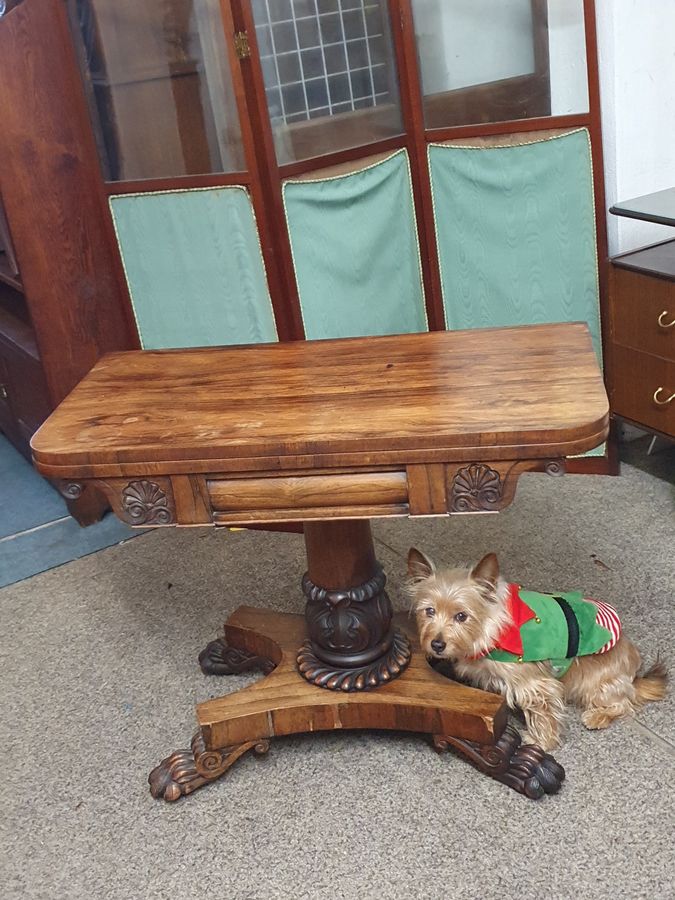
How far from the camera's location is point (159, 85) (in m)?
2.68

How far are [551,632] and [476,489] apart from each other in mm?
454

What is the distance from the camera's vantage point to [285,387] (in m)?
1.97

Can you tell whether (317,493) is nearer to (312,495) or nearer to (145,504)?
(312,495)

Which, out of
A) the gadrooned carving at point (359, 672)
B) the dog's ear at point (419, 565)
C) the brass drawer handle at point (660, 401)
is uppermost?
the dog's ear at point (419, 565)

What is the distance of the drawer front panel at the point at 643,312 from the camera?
2.68 meters

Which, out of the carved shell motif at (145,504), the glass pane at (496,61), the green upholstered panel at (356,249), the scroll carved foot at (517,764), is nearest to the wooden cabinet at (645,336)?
the glass pane at (496,61)

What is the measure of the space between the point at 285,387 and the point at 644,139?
158 cm

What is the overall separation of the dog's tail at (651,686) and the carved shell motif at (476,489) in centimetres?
66

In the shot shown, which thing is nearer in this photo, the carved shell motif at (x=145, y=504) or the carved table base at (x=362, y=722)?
the carved shell motif at (x=145, y=504)

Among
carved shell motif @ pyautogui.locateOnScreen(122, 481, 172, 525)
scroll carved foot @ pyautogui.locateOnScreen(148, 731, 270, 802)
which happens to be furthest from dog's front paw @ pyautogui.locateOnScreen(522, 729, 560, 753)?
carved shell motif @ pyautogui.locateOnScreen(122, 481, 172, 525)

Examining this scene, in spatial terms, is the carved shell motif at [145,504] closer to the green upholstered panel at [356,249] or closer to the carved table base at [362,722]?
the carved table base at [362,722]

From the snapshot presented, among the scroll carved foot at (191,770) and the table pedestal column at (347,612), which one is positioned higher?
the table pedestal column at (347,612)

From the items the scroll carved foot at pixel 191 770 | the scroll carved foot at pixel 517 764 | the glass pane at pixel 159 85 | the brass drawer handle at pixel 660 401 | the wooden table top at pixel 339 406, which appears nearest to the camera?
the wooden table top at pixel 339 406

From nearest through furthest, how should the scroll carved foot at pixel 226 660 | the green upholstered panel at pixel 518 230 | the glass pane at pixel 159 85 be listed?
the scroll carved foot at pixel 226 660
the glass pane at pixel 159 85
the green upholstered panel at pixel 518 230
